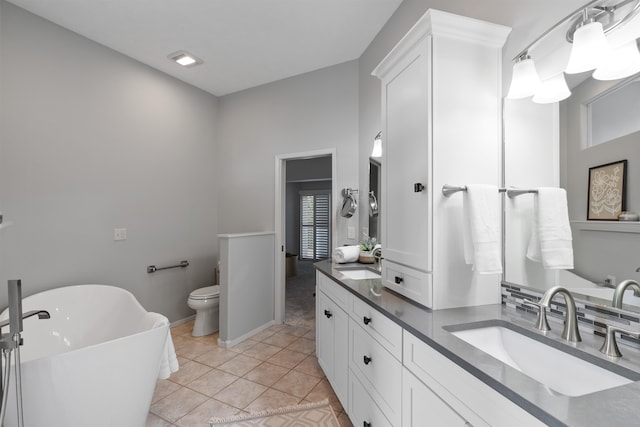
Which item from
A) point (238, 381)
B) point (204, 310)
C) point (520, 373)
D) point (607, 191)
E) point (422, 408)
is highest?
point (607, 191)

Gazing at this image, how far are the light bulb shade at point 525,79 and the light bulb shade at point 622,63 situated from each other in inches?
8.6

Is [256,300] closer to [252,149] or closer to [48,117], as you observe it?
[252,149]

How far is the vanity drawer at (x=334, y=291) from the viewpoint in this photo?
68.5 inches

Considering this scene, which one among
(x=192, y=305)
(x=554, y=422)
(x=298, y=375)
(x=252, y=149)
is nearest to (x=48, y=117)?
(x=252, y=149)

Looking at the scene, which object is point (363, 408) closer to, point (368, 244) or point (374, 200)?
point (368, 244)

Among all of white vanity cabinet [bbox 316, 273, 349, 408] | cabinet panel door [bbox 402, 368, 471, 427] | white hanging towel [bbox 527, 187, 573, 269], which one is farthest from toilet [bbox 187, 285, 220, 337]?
white hanging towel [bbox 527, 187, 573, 269]

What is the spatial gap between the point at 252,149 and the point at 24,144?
6.55ft

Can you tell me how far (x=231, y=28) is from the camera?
2477 millimetres

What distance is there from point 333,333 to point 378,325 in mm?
709

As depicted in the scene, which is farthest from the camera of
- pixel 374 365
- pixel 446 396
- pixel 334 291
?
→ pixel 334 291

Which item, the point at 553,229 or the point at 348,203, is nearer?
the point at 553,229

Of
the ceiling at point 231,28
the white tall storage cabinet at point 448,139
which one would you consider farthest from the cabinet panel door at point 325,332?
the ceiling at point 231,28

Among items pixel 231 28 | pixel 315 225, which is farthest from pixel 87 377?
pixel 315 225

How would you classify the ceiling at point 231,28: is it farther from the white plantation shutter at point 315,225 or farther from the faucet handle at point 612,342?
the white plantation shutter at point 315,225
